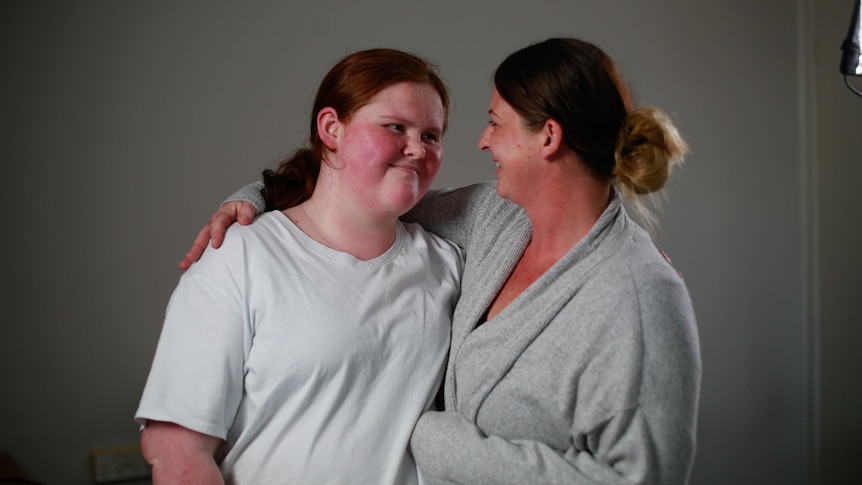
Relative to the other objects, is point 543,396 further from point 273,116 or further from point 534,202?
point 273,116

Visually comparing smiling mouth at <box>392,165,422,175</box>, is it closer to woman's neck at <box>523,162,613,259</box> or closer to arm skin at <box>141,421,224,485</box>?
woman's neck at <box>523,162,613,259</box>

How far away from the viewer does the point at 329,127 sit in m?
1.44

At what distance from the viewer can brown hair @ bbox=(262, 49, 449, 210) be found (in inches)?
54.6

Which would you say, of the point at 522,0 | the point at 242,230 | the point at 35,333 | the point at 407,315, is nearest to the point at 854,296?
the point at 522,0

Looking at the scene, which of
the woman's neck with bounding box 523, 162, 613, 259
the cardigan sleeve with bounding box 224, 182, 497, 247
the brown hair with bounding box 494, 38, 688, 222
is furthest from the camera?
the cardigan sleeve with bounding box 224, 182, 497, 247

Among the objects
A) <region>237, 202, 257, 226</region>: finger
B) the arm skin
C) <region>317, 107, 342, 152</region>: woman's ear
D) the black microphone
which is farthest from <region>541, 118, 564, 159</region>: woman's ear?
the black microphone

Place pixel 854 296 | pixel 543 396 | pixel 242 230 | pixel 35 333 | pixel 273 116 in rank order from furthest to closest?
pixel 854 296, pixel 273 116, pixel 35 333, pixel 242 230, pixel 543 396

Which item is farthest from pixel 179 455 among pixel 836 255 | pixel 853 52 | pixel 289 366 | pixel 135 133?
pixel 836 255

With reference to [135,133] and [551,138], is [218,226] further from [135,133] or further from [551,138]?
[135,133]

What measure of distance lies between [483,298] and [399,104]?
1.22 feet

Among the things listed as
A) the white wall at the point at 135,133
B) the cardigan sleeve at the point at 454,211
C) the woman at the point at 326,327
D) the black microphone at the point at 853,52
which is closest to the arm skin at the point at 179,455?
the woman at the point at 326,327

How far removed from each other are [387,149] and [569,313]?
410mm

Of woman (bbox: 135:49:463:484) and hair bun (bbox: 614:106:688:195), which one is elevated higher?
hair bun (bbox: 614:106:688:195)

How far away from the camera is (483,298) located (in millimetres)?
1420
